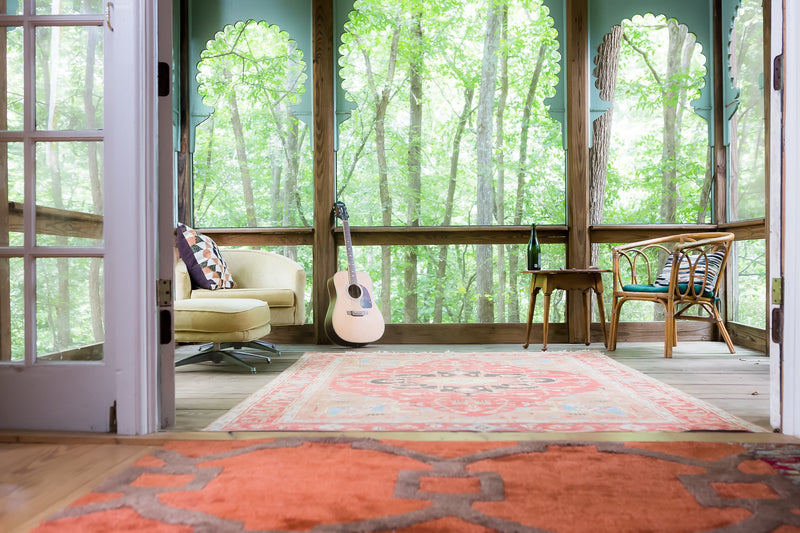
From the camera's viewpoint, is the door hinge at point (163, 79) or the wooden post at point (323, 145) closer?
the door hinge at point (163, 79)

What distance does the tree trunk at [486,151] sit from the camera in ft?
20.6

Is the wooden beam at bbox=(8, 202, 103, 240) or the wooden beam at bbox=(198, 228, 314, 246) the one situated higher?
the wooden beam at bbox=(198, 228, 314, 246)

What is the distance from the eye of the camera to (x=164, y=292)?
1.98m

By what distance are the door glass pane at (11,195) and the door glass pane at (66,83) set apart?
0.42 ft

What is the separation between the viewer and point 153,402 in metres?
1.94

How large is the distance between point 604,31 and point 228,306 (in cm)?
359

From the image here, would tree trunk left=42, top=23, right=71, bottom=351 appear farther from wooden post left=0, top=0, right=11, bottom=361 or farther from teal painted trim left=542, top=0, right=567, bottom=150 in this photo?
teal painted trim left=542, top=0, right=567, bottom=150

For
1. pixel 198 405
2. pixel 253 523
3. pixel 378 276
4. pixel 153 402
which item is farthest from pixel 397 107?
pixel 253 523

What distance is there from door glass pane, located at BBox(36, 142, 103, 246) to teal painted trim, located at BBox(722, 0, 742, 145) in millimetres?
4557

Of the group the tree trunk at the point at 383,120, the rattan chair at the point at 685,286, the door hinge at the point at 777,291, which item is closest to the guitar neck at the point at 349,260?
the rattan chair at the point at 685,286

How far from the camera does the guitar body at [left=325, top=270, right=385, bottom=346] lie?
13.8 feet

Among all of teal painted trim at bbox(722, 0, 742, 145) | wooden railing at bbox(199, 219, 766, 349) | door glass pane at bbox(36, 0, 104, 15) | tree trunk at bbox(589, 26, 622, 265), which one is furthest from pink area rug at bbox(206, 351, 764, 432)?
teal painted trim at bbox(722, 0, 742, 145)

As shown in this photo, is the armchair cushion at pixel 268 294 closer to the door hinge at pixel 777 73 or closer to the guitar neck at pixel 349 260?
the guitar neck at pixel 349 260

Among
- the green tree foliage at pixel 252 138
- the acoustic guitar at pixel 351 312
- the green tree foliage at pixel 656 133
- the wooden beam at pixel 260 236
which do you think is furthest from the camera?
the green tree foliage at pixel 656 133
